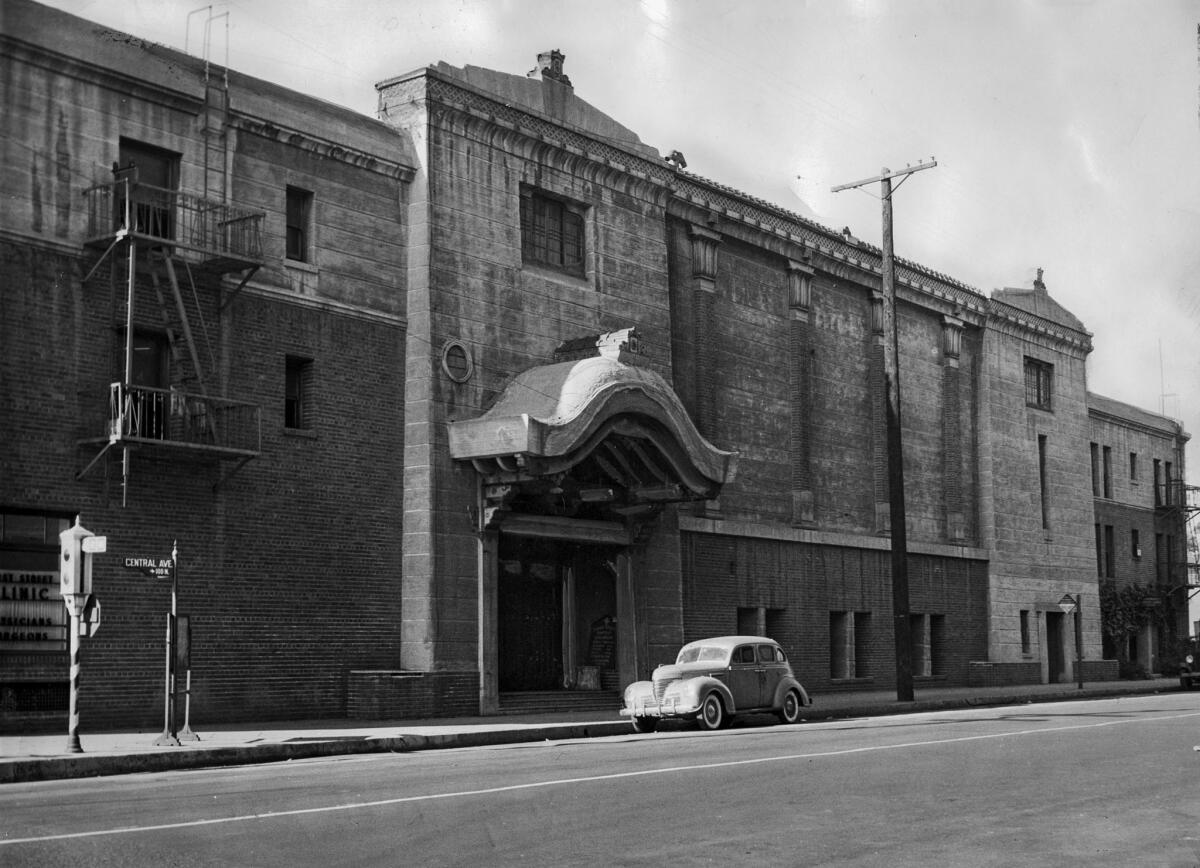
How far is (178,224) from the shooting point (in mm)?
24453

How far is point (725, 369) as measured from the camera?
3762 centimetres

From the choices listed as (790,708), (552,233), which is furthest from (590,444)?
(790,708)

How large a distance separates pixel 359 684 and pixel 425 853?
16990 mm

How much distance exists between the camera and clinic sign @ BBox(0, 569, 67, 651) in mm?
22000

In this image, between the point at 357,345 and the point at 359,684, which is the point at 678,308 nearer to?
the point at 357,345

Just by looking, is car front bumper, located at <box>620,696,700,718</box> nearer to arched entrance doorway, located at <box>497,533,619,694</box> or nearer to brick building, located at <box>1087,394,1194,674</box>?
arched entrance doorway, located at <box>497,533,619,694</box>

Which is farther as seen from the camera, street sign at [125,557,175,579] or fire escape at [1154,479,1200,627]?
fire escape at [1154,479,1200,627]

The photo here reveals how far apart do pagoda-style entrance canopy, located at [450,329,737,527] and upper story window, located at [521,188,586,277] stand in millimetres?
2071

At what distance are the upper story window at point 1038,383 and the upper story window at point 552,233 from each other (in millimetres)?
23885

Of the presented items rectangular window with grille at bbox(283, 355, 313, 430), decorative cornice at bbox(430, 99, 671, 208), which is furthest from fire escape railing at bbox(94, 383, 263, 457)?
decorative cornice at bbox(430, 99, 671, 208)

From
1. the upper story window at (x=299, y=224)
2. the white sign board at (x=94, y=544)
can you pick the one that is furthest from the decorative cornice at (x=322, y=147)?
the white sign board at (x=94, y=544)

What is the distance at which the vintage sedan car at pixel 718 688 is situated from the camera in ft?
83.9

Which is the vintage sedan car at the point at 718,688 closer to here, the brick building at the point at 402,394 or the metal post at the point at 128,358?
the brick building at the point at 402,394

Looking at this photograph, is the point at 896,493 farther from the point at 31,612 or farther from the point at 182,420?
the point at 31,612
